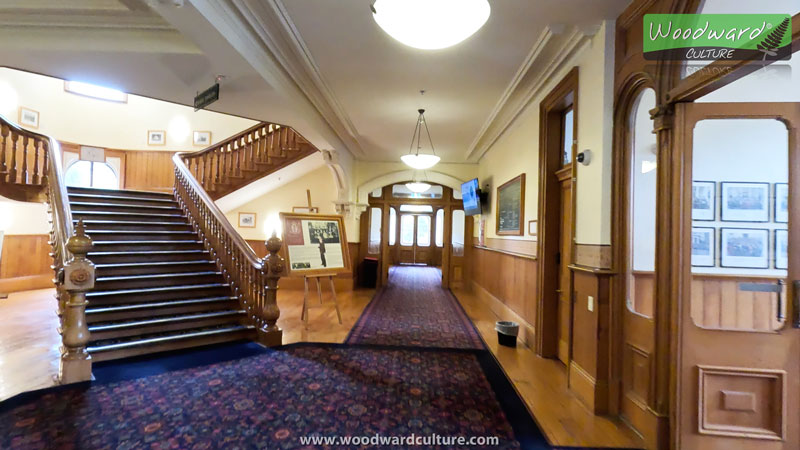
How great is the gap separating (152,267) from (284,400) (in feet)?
10.5

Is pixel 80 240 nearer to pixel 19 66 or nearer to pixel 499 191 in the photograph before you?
pixel 19 66

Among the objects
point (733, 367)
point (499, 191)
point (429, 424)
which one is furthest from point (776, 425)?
point (499, 191)

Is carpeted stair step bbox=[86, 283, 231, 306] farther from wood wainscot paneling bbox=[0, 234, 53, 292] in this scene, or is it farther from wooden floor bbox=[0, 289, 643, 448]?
wood wainscot paneling bbox=[0, 234, 53, 292]

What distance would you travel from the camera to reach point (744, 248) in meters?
2.46

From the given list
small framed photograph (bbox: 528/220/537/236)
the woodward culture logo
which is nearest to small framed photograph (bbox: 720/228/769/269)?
the woodward culture logo

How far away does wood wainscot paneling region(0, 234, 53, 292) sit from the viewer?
6.80 meters

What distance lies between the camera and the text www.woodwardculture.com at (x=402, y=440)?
227 cm

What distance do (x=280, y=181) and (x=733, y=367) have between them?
8.04 m

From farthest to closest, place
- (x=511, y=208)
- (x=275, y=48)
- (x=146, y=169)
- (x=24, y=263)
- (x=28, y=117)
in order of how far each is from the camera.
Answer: (x=146, y=169) → (x=28, y=117) → (x=24, y=263) → (x=511, y=208) → (x=275, y=48)

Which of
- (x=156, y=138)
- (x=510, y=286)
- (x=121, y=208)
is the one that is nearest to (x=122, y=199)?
(x=121, y=208)

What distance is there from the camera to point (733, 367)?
6.82 ft

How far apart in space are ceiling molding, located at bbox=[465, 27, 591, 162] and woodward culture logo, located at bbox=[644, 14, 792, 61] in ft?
2.53

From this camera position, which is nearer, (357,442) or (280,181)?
(357,442)

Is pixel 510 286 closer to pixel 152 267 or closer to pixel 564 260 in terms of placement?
pixel 564 260
